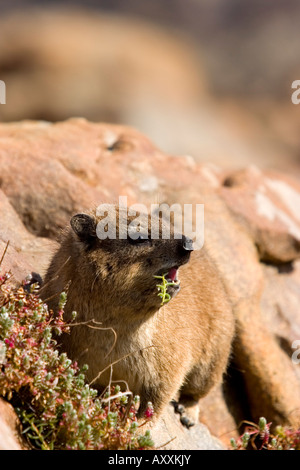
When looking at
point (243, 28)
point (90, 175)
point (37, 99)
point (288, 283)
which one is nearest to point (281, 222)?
point (288, 283)

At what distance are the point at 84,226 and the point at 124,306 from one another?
0.78m

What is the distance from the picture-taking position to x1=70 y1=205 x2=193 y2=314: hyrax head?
5.80 metres

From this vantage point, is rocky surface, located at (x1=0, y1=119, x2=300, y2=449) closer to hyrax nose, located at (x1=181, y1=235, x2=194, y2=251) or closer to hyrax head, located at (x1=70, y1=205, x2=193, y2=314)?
hyrax head, located at (x1=70, y1=205, x2=193, y2=314)

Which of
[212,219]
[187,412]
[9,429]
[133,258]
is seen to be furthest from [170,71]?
[9,429]

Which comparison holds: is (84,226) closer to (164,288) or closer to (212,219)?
(164,288)

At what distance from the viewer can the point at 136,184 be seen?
31.4 ft

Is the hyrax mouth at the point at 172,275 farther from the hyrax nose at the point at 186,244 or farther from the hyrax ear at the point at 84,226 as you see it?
the hyrax ear at the point at 84,226

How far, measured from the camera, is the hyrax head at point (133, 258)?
Answer: 19.0 feet

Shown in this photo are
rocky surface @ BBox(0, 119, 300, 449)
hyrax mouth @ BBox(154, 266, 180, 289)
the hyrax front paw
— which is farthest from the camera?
rocky surface @ BBox(0, 119, 300, 449)

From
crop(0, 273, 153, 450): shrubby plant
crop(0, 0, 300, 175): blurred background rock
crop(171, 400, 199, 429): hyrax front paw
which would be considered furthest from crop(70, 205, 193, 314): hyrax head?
crop(0, 0, 300, 175): blurred background rock

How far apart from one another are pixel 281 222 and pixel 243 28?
18502 millimetres

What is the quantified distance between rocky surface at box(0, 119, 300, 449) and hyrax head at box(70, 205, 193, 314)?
1.42m

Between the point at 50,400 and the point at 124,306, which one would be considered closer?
the point at 50,400

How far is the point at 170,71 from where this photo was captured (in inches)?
1008
